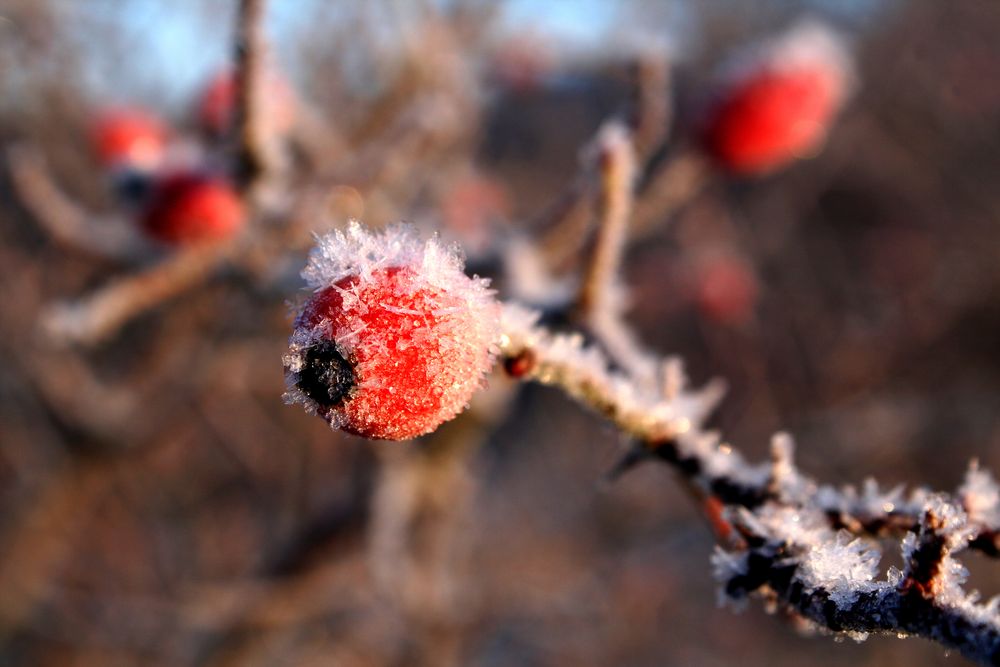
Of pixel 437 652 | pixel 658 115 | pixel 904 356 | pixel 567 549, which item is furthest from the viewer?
pixel 567 549

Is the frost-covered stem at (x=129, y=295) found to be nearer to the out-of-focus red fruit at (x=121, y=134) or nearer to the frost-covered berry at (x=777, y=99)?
the out-of-focus red fruit at (x=121, y=134)

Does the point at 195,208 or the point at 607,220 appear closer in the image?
the point at 607,220

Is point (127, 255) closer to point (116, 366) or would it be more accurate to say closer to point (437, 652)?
point (437, 652)

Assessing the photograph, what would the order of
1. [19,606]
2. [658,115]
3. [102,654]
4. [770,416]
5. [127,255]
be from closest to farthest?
[658,115] < [127,255] < [19,606] < [102,654] < [770,416]

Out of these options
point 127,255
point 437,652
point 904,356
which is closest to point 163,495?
point 437,652

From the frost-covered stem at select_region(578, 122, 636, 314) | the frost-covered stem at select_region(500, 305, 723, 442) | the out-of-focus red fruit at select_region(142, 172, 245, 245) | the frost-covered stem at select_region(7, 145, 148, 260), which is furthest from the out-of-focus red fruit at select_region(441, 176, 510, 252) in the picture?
the frost-covered stem at select_region(500, 305, 723, 442)

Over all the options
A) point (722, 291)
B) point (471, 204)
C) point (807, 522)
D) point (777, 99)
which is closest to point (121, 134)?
point (471, 204)

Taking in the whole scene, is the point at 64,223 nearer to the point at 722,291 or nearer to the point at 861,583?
the point at 861,583
